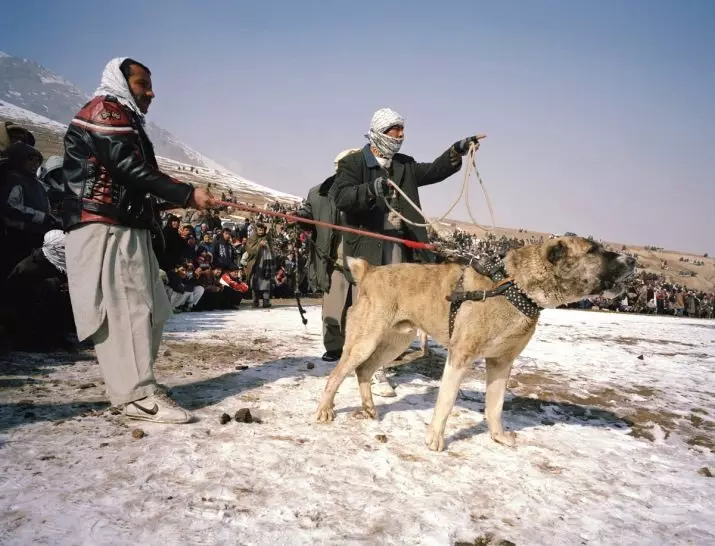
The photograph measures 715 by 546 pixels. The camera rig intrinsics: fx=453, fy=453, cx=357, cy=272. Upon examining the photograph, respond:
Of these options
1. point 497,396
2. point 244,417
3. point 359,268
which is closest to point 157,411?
point 244,417

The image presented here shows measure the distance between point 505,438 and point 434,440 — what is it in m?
0.69

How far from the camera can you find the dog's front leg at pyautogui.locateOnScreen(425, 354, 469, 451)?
3.62 metres

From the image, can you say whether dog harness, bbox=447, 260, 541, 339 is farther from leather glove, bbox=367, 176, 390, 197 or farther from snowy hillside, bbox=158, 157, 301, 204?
snowy hillside, bbox=158, 157, 301, 204

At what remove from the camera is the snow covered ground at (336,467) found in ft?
7.86

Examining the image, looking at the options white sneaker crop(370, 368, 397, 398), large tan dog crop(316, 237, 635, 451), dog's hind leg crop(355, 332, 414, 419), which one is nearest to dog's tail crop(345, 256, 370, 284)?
large tan dog crop(316, 237, 635, 451)

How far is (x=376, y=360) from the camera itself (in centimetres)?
452

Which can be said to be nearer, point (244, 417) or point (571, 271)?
point (571, 271)

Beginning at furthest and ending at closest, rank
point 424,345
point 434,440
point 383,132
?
point 424,345 → point 383,132 → point 434,440

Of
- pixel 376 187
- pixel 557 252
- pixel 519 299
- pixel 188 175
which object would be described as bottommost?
pixel 519 299

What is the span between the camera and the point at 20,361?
545 cm

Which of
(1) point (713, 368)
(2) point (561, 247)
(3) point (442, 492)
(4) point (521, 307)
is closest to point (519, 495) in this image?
(3) point (442, 492)

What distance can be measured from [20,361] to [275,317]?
650 cm

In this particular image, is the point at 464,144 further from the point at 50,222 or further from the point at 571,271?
the point at 50,222

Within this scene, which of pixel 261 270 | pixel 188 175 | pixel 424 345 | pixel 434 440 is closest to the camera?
pixel 434 440
